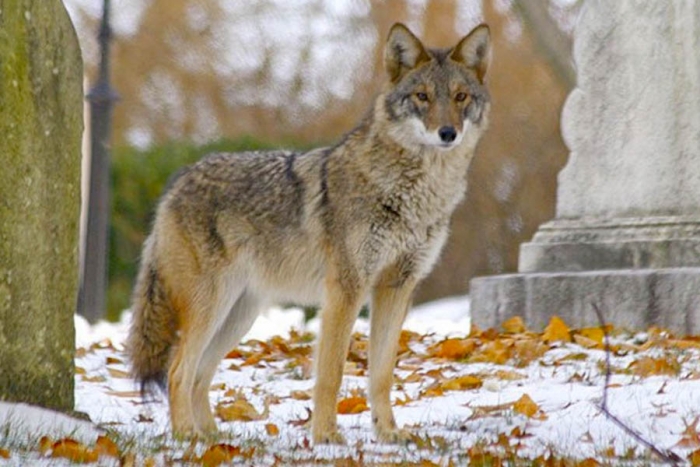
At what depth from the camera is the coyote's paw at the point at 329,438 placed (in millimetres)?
5910

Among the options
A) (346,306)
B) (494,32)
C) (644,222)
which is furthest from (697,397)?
(494,32)

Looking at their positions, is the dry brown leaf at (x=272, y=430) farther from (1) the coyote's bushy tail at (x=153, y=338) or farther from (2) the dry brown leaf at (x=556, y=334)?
(2) the dry brown leaf at (x=556, y=334)

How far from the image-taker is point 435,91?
624 centimetres

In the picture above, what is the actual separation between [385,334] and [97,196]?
291 inches

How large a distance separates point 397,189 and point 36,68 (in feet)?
5.82

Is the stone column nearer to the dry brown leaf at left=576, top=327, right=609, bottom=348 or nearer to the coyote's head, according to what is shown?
the dry brown leaf at left=576, top=327, right=609, bottom=348

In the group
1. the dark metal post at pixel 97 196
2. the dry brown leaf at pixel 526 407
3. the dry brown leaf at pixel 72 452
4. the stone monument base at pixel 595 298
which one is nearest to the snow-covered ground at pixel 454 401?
the dry brown leaf at pixel 526 407

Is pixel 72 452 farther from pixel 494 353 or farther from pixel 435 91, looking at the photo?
pixel 494 353

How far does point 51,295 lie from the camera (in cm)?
564

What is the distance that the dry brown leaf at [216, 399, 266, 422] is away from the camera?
6838 millimetres

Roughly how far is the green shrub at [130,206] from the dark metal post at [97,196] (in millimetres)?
3322

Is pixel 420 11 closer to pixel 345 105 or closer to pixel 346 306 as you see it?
pixel 345 105

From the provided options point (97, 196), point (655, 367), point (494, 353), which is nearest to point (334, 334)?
point (655, 367)

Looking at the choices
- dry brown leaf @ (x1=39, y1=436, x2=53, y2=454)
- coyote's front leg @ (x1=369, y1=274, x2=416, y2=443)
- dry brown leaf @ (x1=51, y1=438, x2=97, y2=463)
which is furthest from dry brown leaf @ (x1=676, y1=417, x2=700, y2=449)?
dry brown leaf @ (x1=39, y1=436, x2=53, y2=454)
